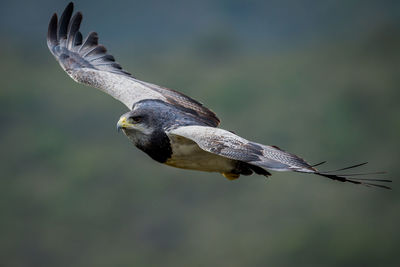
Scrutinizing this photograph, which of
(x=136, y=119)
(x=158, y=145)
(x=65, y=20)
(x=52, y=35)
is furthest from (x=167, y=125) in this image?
(x=52, y=35)

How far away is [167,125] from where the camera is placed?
32.4 feet

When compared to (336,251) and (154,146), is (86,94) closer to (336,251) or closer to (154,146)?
(336,251)

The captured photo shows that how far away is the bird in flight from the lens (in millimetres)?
9023

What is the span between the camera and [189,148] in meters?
9.80

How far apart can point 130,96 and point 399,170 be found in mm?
28022

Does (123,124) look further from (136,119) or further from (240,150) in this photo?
(240,150)

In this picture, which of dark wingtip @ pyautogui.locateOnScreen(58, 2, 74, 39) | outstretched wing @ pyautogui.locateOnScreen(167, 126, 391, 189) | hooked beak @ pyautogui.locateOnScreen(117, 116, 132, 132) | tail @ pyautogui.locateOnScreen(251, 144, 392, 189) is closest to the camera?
tail @ pyautogui.locateOnScreen(251, 144, 392, 189)

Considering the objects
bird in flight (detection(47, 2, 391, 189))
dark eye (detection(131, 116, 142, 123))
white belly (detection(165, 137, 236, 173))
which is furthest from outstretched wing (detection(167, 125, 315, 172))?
dark eye (detection(131, 116, 142, 123))

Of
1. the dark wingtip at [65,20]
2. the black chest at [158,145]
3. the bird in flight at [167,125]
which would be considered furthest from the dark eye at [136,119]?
the dark wingtip at [65,20]

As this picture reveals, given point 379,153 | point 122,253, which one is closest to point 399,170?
point 379,153

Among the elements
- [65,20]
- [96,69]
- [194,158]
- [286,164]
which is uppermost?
[65,20]

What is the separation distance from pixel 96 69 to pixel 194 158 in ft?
10.4

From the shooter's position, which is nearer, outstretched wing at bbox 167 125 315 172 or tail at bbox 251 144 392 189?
tail at bbox 251 144 392 189

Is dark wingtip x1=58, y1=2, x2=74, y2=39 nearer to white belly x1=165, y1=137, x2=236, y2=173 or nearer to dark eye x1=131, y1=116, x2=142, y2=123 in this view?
dark eye x1=131, y1=116, x2=142, y2=123
